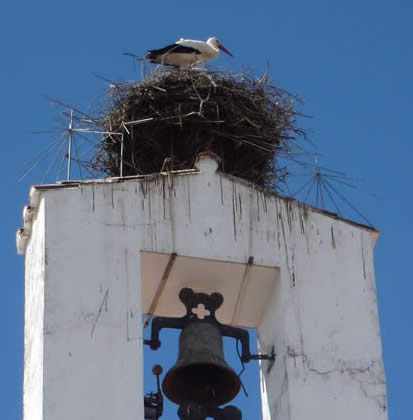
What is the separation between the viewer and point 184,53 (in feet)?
48.8

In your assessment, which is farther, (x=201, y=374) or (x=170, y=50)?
(x=170, y=50)

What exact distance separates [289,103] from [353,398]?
3633mm

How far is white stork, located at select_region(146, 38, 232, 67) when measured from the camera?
14.6 metres

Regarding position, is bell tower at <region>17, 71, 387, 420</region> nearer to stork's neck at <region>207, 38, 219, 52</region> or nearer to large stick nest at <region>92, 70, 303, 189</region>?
large stick nest at <region>92, 70, 303, 189</region>

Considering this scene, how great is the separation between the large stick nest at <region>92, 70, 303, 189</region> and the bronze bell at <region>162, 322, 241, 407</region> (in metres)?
1.55

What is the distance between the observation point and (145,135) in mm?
12203

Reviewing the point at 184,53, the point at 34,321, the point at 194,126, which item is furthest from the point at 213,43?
the point at 34,321

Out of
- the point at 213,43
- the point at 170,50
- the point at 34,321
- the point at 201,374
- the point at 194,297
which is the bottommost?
the point at 201,374

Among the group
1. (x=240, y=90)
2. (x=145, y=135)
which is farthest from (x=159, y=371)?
(x=240, y=90)

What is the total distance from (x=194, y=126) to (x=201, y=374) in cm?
231

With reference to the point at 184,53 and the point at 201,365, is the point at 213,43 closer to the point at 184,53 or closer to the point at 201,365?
the point at 184,53

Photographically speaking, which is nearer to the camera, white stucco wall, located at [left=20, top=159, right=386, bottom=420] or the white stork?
white stucco wall, located at [left=20, top=159, right=386, bottom=420]

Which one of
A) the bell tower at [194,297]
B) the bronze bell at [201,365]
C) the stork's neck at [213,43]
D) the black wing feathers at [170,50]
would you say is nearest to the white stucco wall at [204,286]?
the bell tower at [194,297]

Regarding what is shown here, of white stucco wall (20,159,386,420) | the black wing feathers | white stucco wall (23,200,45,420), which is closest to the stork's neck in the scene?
the black wing feathers
